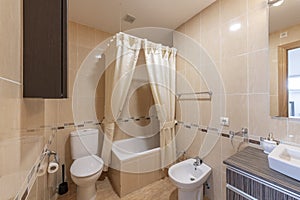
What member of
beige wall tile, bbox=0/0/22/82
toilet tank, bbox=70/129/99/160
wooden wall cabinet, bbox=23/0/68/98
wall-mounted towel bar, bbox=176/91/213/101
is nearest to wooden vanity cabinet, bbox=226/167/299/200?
wall-mounted towel bar, bbox=176/91/213/101

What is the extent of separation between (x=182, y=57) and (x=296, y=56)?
1446mm

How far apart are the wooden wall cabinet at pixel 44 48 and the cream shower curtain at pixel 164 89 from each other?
5.33 feet

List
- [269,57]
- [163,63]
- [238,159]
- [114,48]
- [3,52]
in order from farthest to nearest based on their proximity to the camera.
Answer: [163,63] < [114,48] < [269,57] < [238,159] < [3,52]

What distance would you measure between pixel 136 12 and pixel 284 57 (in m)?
1.81

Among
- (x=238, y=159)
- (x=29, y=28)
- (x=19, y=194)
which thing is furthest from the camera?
(x=238, y=159)

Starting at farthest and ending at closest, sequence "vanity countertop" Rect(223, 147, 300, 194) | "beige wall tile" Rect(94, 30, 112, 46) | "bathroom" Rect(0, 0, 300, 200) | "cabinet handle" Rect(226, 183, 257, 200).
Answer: "beige wall tile" Rect(94, 30, 112, 46)
"cabinet handle" Rect(226, 183, 257, 200)
"vanity countertop" Rect(223, 147, 300, 194)
"bathroom" Rect(0, 0, 300, 200)

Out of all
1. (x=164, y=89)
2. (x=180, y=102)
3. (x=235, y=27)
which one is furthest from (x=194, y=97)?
(x=235, y=27)

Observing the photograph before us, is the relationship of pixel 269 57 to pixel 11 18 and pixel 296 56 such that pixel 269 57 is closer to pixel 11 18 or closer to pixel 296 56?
pixel 296 56

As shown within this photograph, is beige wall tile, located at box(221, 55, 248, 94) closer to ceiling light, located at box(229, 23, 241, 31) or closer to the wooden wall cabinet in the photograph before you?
ceiling light, located at box(229, 23, 241, 31)

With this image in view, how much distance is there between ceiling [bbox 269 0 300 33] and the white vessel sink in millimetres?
1078

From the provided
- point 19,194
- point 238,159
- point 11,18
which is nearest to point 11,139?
point 19,194

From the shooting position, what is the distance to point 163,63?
8.23ft

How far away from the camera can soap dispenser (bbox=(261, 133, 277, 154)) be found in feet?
4.46

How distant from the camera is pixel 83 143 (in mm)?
2322
